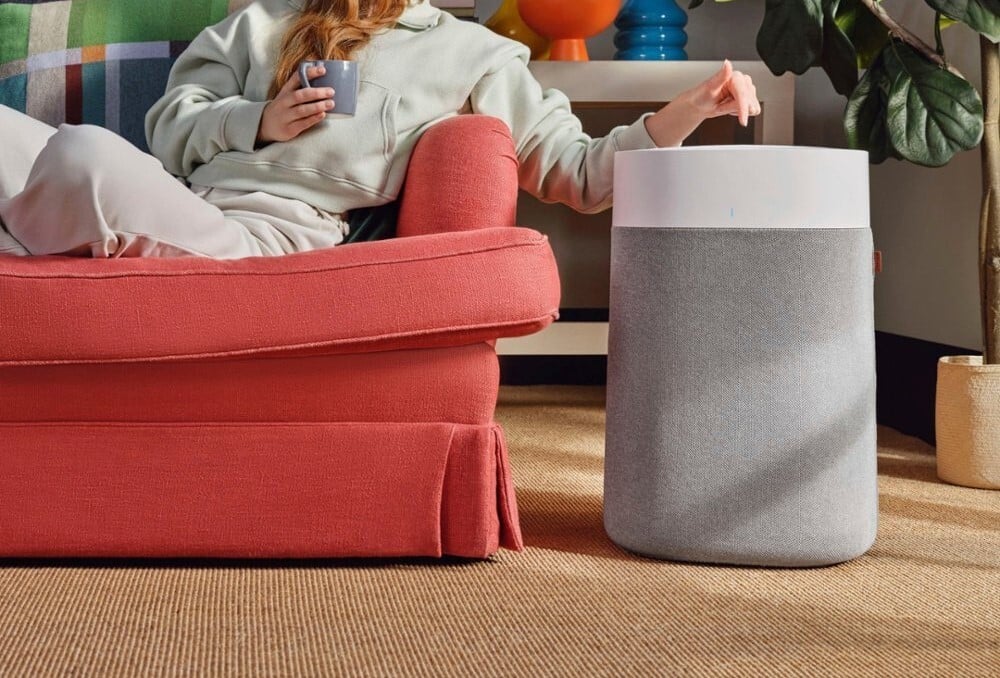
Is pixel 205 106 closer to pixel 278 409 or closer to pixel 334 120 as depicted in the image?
pixel 334 120

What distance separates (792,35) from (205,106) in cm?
97

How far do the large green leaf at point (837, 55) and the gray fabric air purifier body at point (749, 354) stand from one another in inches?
28.8

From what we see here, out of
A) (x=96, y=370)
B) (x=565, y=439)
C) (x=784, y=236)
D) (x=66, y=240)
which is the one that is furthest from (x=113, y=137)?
(x=565, y=439)

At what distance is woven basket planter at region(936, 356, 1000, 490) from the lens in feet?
6.16

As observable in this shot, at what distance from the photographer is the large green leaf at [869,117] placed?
197 cm

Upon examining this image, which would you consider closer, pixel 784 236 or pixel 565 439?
pixel 784 236

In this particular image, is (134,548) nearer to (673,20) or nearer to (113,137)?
(113,137)

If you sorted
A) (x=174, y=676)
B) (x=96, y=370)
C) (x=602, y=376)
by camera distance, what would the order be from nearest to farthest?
(x=174, y=676) → (x=96, y=370) → (x=602, y=376)

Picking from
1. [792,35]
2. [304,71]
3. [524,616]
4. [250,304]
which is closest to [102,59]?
[304,71]

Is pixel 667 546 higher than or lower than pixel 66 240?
lower

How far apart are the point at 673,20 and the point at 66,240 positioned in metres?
1.50

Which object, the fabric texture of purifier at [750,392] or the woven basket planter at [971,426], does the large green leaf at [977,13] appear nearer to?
the woven basket planter at [971,426]

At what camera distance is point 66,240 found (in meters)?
1.34

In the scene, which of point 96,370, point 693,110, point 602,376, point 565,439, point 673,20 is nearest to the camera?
point 96,370
